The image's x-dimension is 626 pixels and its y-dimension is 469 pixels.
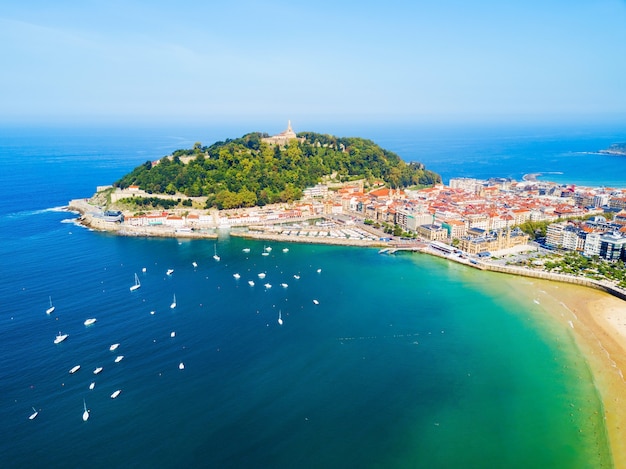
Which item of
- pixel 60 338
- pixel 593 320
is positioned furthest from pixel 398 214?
pixel 60 338

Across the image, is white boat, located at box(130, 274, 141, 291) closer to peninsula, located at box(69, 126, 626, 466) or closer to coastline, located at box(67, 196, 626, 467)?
peninsula, located at box(69, 126, 626, 466)

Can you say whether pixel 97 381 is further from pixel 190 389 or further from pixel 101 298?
pixel 101 298

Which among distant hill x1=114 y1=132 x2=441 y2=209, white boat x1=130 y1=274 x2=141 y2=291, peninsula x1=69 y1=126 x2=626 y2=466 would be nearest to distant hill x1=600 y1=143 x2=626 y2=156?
peninsula x1=69 y1=126 x2=626 y2=466

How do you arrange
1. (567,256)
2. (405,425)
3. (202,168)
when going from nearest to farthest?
(405,425) < (567,256) < (202,168)

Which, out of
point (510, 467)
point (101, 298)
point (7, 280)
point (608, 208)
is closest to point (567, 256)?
point (608, 208)

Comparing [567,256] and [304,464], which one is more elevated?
[567,256]
